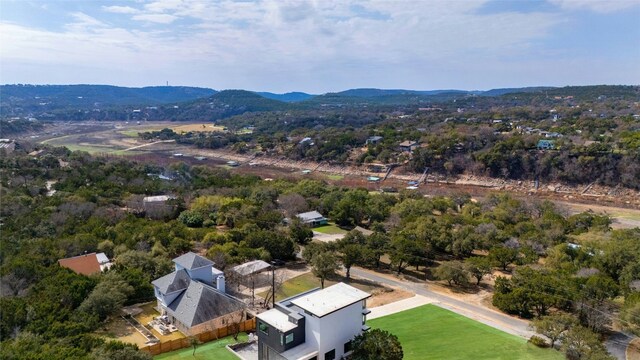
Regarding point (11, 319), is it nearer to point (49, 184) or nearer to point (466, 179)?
point (49, 184)

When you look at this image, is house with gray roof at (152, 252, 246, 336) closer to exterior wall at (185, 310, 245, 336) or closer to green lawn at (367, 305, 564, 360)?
exterior wall at (185, 310, 245, 336)

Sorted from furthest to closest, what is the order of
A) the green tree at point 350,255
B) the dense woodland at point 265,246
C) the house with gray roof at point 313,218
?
the house with gray roof at point 313,218, the green tree at point 350,255, the dense woodland at point 265,246

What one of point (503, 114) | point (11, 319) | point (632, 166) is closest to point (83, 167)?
point (11, 319)

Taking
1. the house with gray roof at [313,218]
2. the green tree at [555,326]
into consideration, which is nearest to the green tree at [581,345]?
the green tree at [555,326]

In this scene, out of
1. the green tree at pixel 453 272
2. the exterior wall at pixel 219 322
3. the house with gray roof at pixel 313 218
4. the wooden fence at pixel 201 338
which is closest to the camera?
the wooden fence at pixel 201 338

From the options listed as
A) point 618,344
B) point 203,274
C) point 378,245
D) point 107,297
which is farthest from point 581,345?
point 107,297

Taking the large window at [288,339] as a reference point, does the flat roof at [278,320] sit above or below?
above

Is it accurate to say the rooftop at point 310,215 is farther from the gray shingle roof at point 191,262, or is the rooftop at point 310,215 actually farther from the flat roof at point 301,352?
the flat roof at point 301,352
